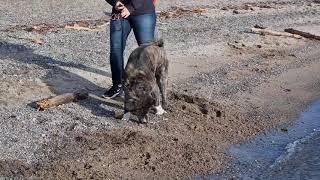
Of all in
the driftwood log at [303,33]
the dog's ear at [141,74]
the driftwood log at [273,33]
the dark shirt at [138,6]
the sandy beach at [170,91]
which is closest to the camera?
the sandy beach at [170,91]

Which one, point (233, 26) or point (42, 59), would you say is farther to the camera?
point (233, 26)

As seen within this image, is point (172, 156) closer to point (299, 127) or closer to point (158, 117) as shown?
point (158, 117)

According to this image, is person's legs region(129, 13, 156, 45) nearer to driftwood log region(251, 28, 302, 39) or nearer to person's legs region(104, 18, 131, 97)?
person's legs region(104, 18, 131, 97)

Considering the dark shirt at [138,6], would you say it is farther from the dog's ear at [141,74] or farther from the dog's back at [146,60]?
the dog's ear at [141,74]

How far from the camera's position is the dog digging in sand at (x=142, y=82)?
8633 millimetres

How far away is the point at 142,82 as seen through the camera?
8617 mm

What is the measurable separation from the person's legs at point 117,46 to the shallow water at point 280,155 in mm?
2196

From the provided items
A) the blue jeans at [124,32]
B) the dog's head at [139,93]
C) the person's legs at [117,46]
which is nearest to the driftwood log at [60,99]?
the person's legs at [117,46]

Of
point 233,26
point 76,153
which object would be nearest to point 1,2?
point 233,26

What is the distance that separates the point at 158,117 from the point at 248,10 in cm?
1294

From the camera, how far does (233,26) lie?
18.0 m

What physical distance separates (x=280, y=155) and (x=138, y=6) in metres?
2.92

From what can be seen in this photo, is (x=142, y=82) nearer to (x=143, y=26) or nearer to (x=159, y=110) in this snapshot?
(x=159, y=110)

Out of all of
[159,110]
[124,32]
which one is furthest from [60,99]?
[159,110]
